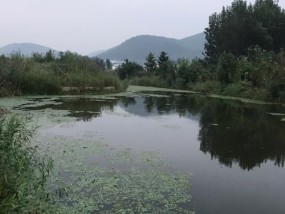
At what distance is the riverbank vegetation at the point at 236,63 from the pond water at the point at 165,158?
804 cm

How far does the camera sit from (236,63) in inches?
1079

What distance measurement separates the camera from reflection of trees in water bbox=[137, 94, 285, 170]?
380 inches

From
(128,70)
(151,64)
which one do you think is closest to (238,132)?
(151,64)

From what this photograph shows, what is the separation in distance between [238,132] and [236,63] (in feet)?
51.2

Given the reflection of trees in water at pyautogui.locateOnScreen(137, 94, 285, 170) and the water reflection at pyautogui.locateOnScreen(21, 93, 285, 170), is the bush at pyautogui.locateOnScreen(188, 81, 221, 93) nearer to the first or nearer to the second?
the water reflection at pyautogui.locateOnScreen(21, 93, 285, 170)

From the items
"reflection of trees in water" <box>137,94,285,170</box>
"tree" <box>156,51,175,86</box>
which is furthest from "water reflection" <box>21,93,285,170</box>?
"tree" <box>156,51,175,86</box>

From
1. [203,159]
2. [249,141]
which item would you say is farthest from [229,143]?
[203,159]

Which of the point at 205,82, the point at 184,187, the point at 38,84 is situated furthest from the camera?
the point at 205,82

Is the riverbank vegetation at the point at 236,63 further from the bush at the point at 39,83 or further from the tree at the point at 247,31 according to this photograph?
the bush at the point at 39,83

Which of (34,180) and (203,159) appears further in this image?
(203,159)

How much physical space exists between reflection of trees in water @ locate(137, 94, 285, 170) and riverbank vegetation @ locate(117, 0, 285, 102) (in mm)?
4973

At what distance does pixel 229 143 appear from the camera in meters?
11.0

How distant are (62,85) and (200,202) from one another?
17480 millimetres

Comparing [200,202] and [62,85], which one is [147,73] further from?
[200,202]
